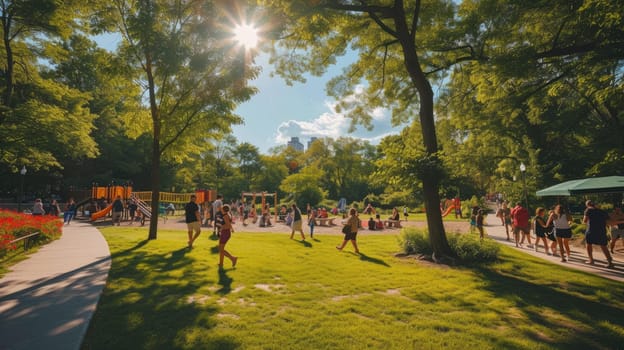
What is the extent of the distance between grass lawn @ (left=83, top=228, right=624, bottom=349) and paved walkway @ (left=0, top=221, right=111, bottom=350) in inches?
11.3

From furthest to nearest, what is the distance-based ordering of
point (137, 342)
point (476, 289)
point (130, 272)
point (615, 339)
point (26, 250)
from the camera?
point (26, 250) → point (130, 272) → point (476, 289) → point (615, 339) → point (137, 342)

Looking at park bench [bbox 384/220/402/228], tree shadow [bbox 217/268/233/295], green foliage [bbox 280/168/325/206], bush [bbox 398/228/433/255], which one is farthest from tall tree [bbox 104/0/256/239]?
green foliage [bbox 280/168/325/206]

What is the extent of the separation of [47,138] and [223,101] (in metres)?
11.6

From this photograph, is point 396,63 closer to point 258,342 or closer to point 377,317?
point 377,317

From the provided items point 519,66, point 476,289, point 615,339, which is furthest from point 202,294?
point 519,66

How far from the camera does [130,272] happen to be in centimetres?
752

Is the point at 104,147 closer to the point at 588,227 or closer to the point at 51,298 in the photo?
the point at 51,298

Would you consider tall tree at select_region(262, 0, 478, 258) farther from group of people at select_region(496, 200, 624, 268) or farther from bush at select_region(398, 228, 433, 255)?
group of people at select_region(496, 200, 624, 268)

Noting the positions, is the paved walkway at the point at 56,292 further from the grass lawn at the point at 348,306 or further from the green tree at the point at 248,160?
the green tree at the point at 248,160

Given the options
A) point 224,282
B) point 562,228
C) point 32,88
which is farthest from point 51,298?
point 32,88

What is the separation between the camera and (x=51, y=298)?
17.9ft

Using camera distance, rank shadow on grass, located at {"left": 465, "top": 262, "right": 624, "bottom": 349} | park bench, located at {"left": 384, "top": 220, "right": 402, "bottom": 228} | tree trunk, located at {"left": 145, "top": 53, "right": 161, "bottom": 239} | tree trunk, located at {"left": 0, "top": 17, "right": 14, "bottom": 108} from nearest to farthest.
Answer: shadow on grass, located at {"left": 465, "top": 262, "right": 624, "bottom": 349}, tree trunk, located at {"left": 145, "top": 53, "right": 161, "bottom": 239}, tree trunk, located at {"left": 0, "top": 17, "right": 14, "bottom": 108}, park bench, located at {"left": 384, "top": 220, "right": 402, "bottom": 228}

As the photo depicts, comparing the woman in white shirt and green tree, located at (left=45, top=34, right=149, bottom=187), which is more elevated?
green tree, located at (left=45, top=34, right=149, bottom=187)

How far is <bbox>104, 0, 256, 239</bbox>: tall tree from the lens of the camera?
11.7 m
